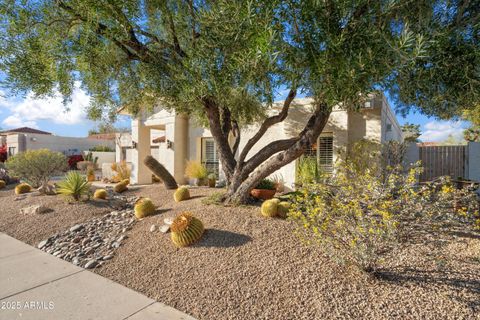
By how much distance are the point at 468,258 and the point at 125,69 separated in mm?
8441

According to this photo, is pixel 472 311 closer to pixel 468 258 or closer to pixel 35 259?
pixel 468 258

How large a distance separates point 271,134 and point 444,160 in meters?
7.98

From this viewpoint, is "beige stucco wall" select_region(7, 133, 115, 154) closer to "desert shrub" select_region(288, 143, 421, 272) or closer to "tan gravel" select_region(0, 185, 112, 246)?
"tan gravel" select_region(0, 185, 112, 246)

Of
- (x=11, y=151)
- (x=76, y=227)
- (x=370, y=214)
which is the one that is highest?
(x=11, y=151)

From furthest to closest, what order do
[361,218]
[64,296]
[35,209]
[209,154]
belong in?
[209,154] → [35,209] → [64,296] → [361,218]

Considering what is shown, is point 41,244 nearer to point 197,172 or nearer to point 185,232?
point 185,232

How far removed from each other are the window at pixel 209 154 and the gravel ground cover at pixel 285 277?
8.66m

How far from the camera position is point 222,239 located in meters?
5.00

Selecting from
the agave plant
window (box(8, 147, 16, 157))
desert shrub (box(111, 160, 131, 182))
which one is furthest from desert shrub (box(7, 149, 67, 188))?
window (box(8, 147, 16, 157))

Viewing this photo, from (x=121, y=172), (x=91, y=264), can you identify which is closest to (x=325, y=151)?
(x=91, y=264)

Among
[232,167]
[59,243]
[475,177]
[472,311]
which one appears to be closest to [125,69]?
[232,167]

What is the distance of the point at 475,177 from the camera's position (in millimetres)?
10070

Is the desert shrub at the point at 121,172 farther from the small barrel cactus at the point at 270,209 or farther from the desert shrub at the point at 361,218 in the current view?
the desert shrub at the point at 361,218

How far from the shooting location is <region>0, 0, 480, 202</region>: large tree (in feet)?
12.6
